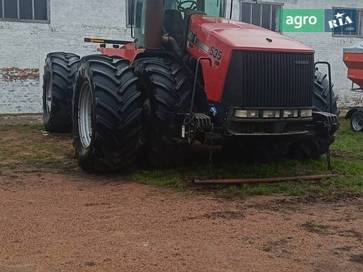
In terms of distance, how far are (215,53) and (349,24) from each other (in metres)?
16.0

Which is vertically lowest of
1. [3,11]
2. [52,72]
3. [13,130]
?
[13,130]

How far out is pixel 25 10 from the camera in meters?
16.9

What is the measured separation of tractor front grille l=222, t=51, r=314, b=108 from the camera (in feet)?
22.8

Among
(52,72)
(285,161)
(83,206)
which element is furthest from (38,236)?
(52,72)

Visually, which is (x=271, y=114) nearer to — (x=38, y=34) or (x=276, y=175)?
(x=276, y=175)

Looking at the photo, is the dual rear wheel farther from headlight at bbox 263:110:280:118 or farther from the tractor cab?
headlight at bbox 263:110:280:118

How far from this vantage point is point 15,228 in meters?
5.50

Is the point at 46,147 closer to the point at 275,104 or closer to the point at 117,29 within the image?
the point at 275,104

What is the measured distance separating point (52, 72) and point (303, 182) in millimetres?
5972

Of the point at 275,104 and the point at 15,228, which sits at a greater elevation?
the point at 275,104

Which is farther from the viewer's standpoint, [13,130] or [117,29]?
[117,29]

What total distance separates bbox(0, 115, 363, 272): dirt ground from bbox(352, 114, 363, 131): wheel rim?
288 inches

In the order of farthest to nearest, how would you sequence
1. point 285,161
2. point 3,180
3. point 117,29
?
1. point 117,29
2. point 285,161
3. point 3,180

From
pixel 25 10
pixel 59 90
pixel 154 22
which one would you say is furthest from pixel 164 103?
pixel 25 10
